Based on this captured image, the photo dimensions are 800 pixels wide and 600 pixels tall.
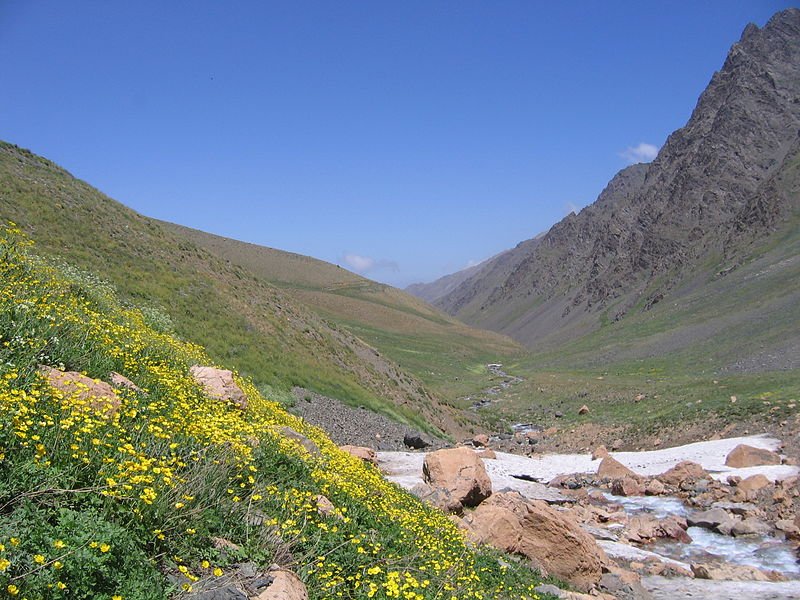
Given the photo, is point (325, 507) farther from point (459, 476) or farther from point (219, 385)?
point (459, 476)

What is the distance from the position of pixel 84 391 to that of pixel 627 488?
21.8 metres

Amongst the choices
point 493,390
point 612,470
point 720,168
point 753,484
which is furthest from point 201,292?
point 720,168

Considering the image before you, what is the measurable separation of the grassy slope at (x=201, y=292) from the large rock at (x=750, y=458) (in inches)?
643

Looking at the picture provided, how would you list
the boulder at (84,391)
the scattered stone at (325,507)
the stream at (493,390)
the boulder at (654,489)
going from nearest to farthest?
the boulder at (84,391), the scattered stone at (325,507), the boulder at (654,489), the stream at (493,390)

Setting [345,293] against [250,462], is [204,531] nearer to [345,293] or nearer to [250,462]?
[250,462]

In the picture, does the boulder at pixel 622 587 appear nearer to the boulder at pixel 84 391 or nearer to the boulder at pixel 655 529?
the boulder at pixel 655 529

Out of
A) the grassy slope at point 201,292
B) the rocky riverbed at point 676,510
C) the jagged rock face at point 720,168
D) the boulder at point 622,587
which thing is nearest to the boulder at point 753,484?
the rocky riverbed at point 676,510

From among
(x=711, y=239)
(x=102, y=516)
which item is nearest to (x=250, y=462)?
(x=102, y=516)

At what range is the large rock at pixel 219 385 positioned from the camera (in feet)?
39.6

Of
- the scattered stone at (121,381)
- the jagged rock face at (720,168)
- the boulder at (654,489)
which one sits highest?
the jagged rock face at (720,168)

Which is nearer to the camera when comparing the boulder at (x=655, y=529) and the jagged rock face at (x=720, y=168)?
the boulder at (x=655, y=529)

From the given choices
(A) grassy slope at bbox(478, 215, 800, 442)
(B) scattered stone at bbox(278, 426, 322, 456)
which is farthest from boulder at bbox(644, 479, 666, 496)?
(B) scattered stone at bbox(278, 426, 322, 456)

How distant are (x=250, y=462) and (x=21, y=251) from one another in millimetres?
10382

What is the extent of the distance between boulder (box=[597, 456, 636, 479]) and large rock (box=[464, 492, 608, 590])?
1341cm
